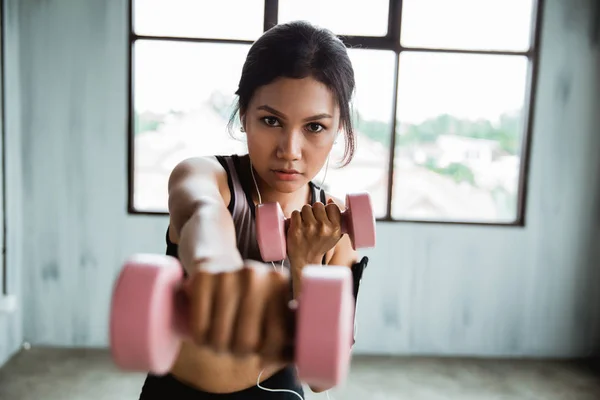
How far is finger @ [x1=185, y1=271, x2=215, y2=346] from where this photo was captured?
423 millimetres

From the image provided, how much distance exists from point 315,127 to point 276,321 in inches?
26.6

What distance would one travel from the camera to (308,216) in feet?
3.48

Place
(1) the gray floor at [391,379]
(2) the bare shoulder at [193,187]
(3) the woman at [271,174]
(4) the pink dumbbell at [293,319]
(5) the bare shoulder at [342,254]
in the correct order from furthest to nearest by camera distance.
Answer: (1) the gray floor at [391,379] < (5) the bare shoulder at [342,254] < (3) the woman at [271,174] < (2) the bare shoulder at [193,187] < (4) the pink dumbbell at [293,319]

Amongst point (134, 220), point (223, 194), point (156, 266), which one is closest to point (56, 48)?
point (134, 220)

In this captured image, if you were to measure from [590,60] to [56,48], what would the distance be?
2927mm

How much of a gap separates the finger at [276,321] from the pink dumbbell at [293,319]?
0.4 inches

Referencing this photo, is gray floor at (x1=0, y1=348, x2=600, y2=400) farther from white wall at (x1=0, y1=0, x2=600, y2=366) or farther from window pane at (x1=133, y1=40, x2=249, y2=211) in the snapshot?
window pane at (x1=133, y1=40, x2=249, y2=211)

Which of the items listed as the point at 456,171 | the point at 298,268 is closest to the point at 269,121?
the point at 298,268

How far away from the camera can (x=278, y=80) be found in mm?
1025

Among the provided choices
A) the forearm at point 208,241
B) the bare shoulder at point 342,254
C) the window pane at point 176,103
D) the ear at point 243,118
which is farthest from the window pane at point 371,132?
the forearm at point 208,241

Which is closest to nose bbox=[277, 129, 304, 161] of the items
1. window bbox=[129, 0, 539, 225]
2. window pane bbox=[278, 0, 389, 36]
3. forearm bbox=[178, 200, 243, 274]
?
→ forearm bbox=[178, 200, 243, 274]

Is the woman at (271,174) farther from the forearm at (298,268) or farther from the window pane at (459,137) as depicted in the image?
the window pane at (459,137)

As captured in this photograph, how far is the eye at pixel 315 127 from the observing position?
3.43ft

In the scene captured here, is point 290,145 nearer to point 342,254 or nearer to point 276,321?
point 342,254
